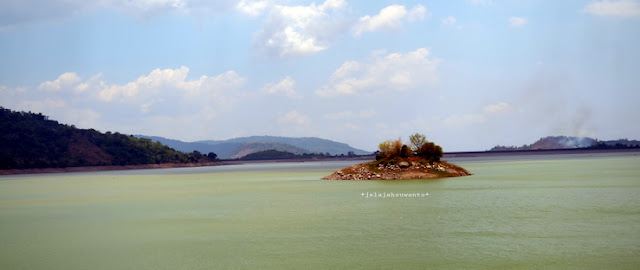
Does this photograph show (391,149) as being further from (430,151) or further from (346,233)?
(346,233)

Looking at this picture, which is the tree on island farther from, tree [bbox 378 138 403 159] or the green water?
the green water

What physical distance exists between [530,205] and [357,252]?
65.9 feet

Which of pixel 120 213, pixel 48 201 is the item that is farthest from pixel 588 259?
pixel 48 201

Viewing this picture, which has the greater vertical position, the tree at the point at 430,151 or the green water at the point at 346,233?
the tree at the point at 430,151

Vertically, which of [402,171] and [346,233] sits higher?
[402,171]

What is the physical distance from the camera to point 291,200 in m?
51.1

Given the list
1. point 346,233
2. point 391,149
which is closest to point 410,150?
point 391,149

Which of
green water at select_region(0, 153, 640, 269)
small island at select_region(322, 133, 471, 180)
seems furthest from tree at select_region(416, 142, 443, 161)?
green water at select_region(0, 153, 640, 269)

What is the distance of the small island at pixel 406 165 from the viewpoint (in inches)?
3036

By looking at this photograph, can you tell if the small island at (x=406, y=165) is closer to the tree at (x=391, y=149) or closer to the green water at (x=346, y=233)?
the tree at (x=391, y=149)

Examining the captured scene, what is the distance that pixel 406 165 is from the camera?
77.5 metres

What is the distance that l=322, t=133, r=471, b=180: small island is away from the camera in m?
77.1

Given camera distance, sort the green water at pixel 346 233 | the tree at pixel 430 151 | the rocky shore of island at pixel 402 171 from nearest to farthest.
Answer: the green water at pixel 346 233 < the rocky shore of island at pixel 402 171 < the tree at pixel 430 151

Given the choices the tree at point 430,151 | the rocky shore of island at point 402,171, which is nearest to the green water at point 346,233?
the rocky shore of island at point 402,171
